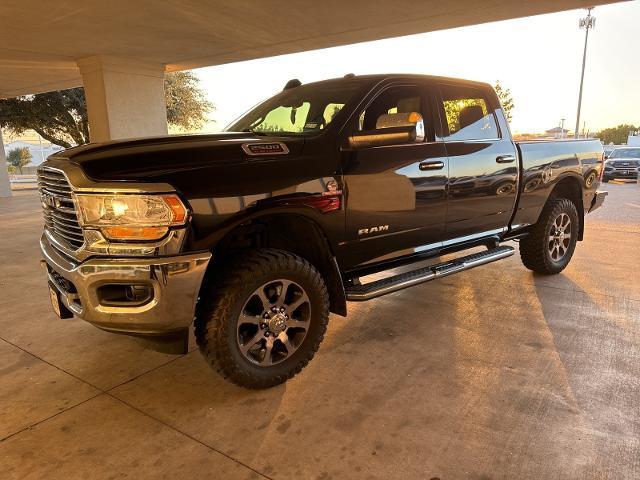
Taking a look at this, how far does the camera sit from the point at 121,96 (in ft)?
35.5

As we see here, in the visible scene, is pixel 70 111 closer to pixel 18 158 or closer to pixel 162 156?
pixel 162 156

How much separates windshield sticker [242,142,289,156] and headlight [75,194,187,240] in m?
0.58

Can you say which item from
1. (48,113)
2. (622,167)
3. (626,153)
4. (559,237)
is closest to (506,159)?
(559,237)

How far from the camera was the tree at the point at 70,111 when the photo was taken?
19.6 m

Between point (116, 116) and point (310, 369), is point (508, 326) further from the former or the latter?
point (116, 116)

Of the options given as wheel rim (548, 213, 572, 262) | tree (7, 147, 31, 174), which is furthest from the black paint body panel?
tree (7, 147, 31, 174)

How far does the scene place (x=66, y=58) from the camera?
10.6m

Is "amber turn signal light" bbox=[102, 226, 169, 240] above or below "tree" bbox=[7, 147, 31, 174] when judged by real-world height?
below

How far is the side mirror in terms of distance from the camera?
315 centimetres

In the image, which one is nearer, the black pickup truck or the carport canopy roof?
the black pickup truck

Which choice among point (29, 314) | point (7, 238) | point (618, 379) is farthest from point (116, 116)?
point (618, 379)

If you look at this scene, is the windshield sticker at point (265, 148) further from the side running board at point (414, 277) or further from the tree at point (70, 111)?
the tree at point (70, 111)

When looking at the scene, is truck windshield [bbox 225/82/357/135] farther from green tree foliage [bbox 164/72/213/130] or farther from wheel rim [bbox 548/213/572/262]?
green tree foliage [bbox 164/72/213/130]

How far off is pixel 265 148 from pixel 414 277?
5.12 ft
